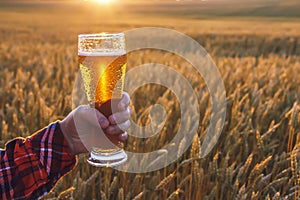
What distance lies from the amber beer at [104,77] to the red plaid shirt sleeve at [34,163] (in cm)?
16

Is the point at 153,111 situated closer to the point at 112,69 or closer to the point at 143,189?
the point at 143,189

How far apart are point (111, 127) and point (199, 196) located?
580mm

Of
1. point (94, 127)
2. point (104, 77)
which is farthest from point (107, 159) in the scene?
point (104, 77)

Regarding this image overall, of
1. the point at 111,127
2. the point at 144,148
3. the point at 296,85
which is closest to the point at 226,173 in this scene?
the point at 144,148

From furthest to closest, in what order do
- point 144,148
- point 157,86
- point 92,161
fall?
point 157,86, point 144,148, point 92,161

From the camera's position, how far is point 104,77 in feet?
4.33

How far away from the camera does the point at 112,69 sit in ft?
4.32

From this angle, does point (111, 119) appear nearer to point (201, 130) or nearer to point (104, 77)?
point (104, 77)

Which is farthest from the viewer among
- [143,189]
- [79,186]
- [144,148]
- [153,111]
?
[153,111]

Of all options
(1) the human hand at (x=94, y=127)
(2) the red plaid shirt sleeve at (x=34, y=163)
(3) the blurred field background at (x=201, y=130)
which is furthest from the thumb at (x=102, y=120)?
(3) the blurred field background at (x=201, y=130)

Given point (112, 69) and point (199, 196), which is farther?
point (199, 196)

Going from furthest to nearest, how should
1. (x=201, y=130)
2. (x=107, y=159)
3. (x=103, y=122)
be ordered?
(x=201, y=130) < (x=107, y=159) < (x=103, y=122)

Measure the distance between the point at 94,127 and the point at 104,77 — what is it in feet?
0.51

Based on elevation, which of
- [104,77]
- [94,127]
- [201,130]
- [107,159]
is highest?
[104,77]
